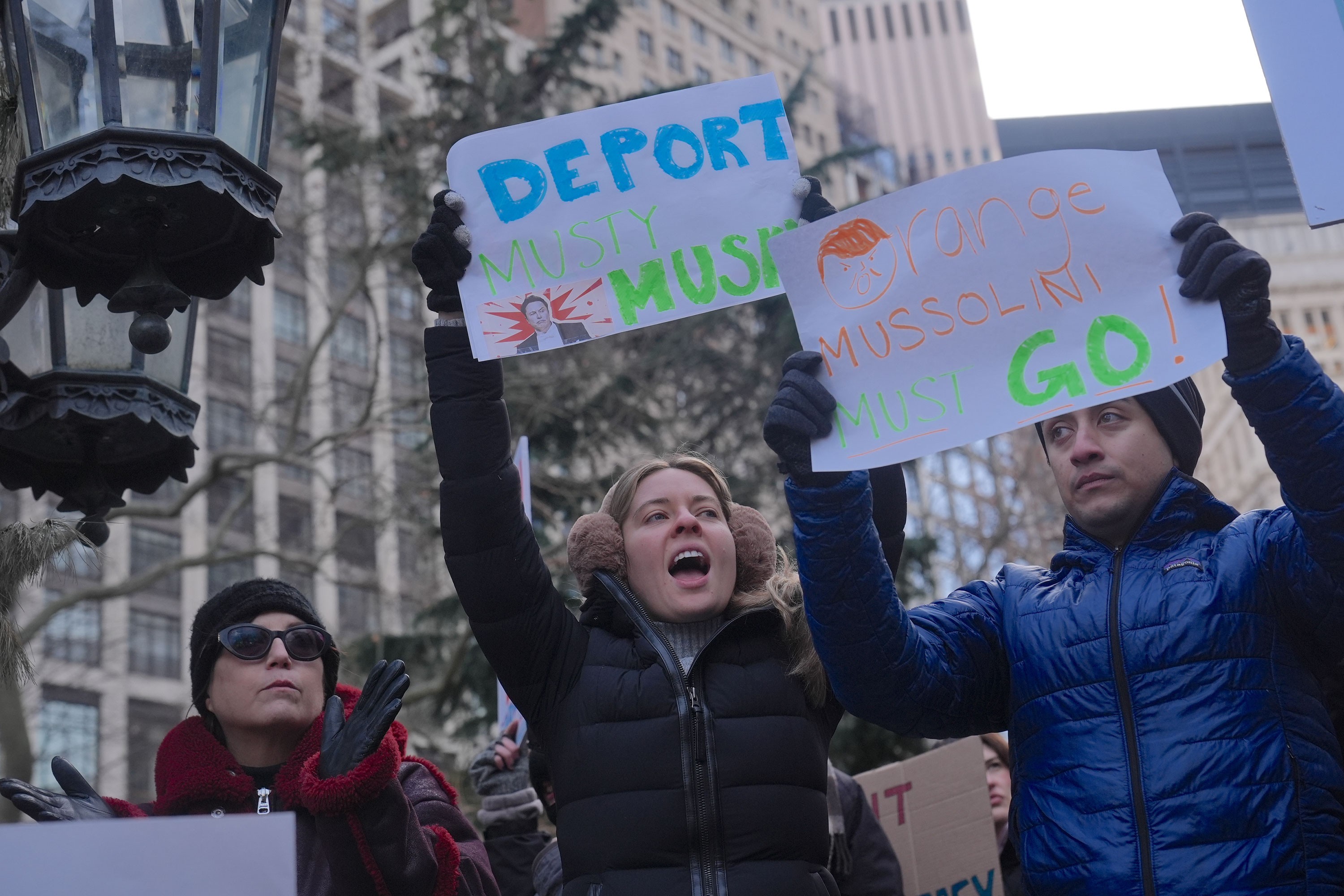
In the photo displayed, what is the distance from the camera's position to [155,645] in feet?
118

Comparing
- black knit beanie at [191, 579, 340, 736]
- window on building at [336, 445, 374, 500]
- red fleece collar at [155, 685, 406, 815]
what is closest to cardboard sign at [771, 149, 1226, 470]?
red fleece collar at [155, 685, 406, 815]

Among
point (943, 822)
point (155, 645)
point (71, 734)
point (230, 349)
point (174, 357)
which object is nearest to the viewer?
point (174, 357)

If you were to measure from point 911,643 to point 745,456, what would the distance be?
43.4 ft

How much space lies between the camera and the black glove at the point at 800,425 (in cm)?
258

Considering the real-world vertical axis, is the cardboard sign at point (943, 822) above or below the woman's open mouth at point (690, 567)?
below

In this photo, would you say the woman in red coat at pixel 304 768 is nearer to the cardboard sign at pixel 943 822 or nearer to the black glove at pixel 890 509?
the black glove at pixel 890 509

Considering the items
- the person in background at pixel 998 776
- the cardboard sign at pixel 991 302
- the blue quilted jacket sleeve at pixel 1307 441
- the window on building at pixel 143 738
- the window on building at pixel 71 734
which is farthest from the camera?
the window on building at pixel 143 738

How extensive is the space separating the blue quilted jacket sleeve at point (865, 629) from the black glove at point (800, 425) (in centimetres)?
3

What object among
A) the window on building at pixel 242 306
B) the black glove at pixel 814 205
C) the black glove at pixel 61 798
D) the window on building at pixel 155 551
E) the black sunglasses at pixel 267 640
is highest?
the window on building at pixel 242 306

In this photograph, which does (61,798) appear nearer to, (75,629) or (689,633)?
(689,633)

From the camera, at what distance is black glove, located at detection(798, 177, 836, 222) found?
3.14m

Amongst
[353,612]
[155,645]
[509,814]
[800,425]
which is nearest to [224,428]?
[155,645]

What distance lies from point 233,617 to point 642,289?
A: 124cm

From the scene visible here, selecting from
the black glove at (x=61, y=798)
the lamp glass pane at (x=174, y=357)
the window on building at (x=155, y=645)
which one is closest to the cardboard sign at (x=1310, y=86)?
the black glove at (x=61, y=798)
